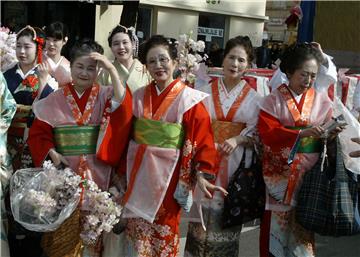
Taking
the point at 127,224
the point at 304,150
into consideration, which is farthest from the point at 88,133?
the point at 304,150

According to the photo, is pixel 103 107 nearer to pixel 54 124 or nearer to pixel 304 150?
pixel 54 124

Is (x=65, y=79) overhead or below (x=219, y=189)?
overhead

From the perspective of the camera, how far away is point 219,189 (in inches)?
115

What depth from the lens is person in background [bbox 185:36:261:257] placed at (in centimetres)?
319

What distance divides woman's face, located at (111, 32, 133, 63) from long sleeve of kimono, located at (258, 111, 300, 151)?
1224 mm

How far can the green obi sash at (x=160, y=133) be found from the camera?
2.88 metres

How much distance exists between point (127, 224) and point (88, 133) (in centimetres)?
59

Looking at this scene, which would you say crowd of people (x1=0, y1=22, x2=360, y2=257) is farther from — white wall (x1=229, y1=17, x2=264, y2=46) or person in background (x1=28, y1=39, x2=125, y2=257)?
white wall (x1=229, y1=17, x2=264, y2=46)

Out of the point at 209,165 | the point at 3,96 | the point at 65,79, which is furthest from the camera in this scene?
the point at 65,79

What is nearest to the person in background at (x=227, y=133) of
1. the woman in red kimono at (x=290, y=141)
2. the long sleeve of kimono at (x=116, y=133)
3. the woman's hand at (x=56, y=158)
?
the woman in red kimono at (x=290, y=141)

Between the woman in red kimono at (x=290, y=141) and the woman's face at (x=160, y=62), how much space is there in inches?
26.3

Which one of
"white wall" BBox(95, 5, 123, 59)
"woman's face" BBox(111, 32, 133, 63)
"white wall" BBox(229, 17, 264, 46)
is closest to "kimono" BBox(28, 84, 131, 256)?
"woman's face" BBox(111, 32, 133, 63)

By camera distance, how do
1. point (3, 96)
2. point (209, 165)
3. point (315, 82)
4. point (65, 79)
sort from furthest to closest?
1. point (65, 79)
2. point (315, 82)
3. point (3, 96)
4. point (209, 165)

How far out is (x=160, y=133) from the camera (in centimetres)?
289
